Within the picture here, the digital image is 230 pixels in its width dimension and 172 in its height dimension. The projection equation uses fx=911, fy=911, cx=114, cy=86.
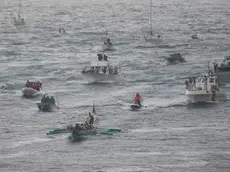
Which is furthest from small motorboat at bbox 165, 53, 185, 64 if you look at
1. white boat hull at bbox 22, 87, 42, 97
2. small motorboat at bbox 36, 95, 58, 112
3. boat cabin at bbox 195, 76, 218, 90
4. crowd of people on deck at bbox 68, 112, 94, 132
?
crowd of people on deck at bbox 68, 112, 94, 132

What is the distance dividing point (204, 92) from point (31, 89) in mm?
19591

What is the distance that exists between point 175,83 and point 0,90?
21074 millimetres

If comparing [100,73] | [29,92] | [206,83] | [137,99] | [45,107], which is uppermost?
[100,73]

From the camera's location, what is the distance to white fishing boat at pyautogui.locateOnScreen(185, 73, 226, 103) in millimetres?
95750

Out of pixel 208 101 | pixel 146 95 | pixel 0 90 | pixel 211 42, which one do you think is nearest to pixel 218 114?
pixel 208 101

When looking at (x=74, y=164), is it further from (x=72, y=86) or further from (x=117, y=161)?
(x=72, y=86)

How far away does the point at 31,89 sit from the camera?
333 ft

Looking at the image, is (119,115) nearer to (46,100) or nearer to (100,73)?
(46,100)

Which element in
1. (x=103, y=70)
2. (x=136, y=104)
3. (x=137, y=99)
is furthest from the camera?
(x=103, y=70)

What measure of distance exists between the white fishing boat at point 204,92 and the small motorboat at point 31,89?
17.2m

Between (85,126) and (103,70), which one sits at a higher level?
(103,70)

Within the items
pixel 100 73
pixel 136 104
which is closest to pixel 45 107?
pixel 136 104

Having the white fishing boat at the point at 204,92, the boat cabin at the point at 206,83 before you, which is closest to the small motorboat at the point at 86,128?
the white fishing boat at the point at 204,92

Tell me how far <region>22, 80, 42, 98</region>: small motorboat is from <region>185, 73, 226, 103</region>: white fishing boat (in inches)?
676
